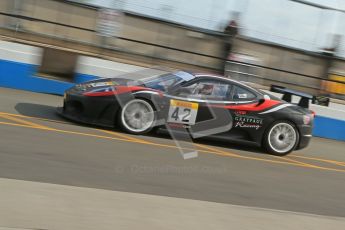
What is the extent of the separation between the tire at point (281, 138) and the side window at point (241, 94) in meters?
0.66

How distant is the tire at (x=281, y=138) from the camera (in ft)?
33.0

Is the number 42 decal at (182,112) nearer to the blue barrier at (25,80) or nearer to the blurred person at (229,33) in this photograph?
the blue barrier at (25,80)

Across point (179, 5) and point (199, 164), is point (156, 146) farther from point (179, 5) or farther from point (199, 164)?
point (179, 5)

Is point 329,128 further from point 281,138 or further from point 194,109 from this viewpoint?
Result: point 194,109

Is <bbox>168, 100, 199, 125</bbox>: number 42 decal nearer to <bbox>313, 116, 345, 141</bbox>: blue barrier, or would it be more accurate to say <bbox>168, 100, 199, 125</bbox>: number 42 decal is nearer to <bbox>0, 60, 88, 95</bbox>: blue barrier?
<bbox>0, 60, 88, 95</bbox>: blue barrier

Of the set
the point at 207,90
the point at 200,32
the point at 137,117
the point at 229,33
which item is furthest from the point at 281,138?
the point at 200,32

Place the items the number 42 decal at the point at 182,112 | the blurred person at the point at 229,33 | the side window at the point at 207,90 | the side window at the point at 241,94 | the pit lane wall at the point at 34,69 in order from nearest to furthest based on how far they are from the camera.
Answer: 1. the number 42 decal at the point at 182,112
2. the side window at the point at 207,90
3. the side window at the point at 241,94
4. the pit lane wall at the point at 34,69
5. the blurred person at the point at 229,33

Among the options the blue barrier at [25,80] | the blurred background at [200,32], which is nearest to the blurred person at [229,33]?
the blurred background at [200,32]

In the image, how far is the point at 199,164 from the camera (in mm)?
8266

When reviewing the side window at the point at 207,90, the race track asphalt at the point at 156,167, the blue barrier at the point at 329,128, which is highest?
the side window at the point at 207,90

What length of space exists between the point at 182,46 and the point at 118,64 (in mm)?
3385

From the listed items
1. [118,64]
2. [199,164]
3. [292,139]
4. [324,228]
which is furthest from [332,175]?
[118,64]

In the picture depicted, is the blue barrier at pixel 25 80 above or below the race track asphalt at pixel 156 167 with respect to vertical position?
above

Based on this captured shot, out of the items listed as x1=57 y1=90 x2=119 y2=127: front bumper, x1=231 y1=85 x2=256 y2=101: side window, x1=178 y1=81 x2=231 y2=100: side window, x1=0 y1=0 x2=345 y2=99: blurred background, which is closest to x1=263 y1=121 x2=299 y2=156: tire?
x1=231 y1=85 x2=256 y2=101: side window
